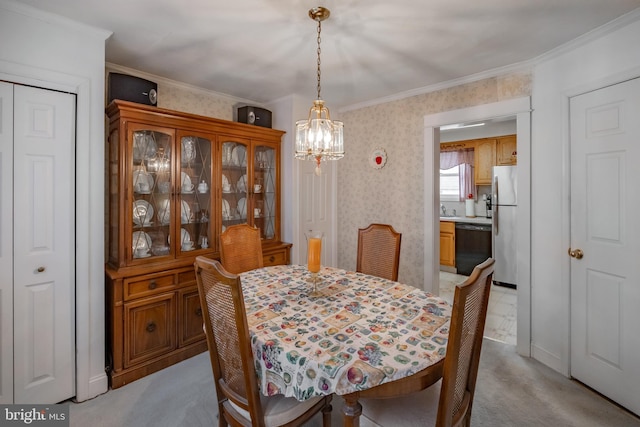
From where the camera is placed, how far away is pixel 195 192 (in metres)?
2.83

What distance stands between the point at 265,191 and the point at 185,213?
0.93 meters

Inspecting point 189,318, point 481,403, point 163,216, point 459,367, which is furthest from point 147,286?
point 481,403

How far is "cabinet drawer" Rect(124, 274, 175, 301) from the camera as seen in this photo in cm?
225

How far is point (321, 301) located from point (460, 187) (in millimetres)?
4562

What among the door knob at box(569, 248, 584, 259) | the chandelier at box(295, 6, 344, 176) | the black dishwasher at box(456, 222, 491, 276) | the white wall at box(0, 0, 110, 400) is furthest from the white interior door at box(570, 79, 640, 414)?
the white wall at box(0, 0, 110, 400)

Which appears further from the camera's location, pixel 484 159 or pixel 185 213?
pixel 484 159

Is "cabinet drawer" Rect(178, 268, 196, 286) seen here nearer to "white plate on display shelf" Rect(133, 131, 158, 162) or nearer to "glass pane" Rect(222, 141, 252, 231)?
"glass pane" Rect(222, 141, 252, 231)

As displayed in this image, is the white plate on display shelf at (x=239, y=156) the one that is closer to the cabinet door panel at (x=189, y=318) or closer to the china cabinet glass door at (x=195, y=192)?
the china cabinet glass door at (x=195, y=192)

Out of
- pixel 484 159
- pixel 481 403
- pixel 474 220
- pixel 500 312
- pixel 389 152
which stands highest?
pixel 484 159

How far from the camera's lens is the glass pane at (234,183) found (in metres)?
3.04

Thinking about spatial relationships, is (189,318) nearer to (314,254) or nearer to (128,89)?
(314,254)

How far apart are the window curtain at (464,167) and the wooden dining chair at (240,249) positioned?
13.4 ft

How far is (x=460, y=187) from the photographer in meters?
5.43

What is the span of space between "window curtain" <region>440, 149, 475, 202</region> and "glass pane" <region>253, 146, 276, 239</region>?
Result: 3549 millimetres
